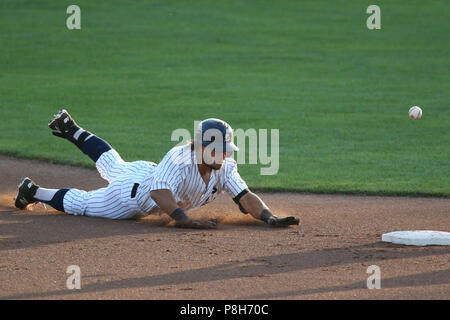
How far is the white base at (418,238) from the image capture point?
20.7 ft

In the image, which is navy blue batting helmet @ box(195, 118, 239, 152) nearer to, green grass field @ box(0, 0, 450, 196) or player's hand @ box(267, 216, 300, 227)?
player's hand @ box(267, 216, 300, 227)

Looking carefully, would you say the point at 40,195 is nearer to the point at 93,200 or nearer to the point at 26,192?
the point at 26,192

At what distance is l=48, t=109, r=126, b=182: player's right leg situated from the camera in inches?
300

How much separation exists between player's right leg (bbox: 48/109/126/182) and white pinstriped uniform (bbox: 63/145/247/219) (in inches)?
1.4

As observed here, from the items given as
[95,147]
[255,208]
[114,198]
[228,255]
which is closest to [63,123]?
[95,147]

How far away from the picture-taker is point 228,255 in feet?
19.5

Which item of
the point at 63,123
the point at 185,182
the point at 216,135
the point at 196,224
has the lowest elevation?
the point at 196,224

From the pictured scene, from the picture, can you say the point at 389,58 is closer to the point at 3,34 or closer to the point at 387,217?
the point at 3,34

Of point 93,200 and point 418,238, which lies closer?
point 418,238

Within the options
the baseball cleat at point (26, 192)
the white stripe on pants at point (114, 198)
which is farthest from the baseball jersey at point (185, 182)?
the baseball cleat at point (26, 192)

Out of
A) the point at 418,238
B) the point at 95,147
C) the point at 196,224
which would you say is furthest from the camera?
the point at 95,147

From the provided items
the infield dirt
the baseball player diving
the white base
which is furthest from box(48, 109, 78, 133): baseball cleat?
the white base

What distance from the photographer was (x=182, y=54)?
2042 centimetres

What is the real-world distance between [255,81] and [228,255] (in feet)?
38.5
